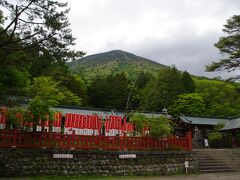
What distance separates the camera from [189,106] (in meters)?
37.5

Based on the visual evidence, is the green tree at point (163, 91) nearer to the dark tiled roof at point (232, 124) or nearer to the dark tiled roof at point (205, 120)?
the dark tiled roof at point (205, 120)

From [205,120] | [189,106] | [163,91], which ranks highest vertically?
[163,91]

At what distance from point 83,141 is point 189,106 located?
26.6m

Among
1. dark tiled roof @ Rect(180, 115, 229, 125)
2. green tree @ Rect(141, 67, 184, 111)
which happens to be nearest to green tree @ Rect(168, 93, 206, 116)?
green tree @ Rect(141, 67, 184, 111)

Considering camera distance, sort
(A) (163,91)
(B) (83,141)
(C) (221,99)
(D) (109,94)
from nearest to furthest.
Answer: (B) (83,141) < (C) (221,99) < (A) (163,91) < (D) (109,94)

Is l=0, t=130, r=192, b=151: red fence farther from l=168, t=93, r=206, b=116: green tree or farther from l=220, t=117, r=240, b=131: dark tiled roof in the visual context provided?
l=168, t=93, r=206, b=116: green tree

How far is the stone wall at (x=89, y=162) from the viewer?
460 inches

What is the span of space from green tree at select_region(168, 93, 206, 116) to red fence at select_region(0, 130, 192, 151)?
22.1m

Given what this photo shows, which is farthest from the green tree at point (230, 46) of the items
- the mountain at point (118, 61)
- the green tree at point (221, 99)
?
the mountain at point (118, 61)

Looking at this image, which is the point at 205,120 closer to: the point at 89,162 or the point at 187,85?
the point at 187,85

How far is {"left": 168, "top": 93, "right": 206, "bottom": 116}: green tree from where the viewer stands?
3722cm

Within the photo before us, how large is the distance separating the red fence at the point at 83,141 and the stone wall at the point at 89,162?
11.4 inches

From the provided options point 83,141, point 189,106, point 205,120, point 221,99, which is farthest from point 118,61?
point 83,141

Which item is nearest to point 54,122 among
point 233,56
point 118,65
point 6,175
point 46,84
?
point 6,175
